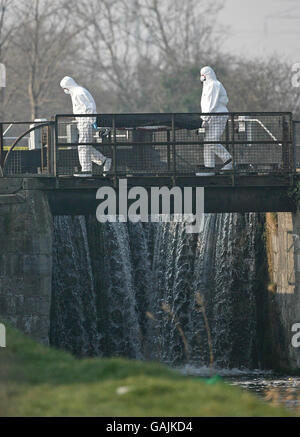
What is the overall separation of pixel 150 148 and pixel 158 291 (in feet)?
15.5

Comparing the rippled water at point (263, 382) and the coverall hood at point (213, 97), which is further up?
the coverall hood at point (213, 97)

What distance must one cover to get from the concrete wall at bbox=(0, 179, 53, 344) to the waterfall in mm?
4100

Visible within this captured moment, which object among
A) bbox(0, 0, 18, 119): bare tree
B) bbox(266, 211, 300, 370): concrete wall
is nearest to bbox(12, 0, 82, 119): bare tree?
bbox(0, 0, 18, 119): bare tree

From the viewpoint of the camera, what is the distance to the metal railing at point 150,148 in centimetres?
2016

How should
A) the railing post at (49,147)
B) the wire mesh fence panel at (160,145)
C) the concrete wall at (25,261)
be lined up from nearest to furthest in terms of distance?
the concrete wall at (25,261) → the wire mesh fence panel at (160,145) → the railing post at (49,147)

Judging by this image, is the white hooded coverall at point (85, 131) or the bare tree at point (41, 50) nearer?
the white hooded coverall at point (85, 131)

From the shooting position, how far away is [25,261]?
19.7 meters

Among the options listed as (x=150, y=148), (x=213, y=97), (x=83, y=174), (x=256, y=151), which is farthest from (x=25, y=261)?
(x=256, y=151)

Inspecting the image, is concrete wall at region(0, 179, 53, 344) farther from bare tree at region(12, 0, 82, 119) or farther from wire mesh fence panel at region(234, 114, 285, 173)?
bare tree at region(12, 0, 82, 119)

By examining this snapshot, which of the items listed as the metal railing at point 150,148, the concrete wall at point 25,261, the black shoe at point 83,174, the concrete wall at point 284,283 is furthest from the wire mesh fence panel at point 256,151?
the concrete wall at point 25,261

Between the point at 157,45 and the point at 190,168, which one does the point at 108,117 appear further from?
the point at 157,45

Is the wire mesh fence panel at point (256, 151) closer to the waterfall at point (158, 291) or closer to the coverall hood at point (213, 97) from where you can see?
the coverall hood at point (213, 97)

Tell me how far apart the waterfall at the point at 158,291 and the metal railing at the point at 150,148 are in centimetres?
301

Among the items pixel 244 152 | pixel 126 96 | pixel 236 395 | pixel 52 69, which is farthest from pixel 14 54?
pixel 236 395
